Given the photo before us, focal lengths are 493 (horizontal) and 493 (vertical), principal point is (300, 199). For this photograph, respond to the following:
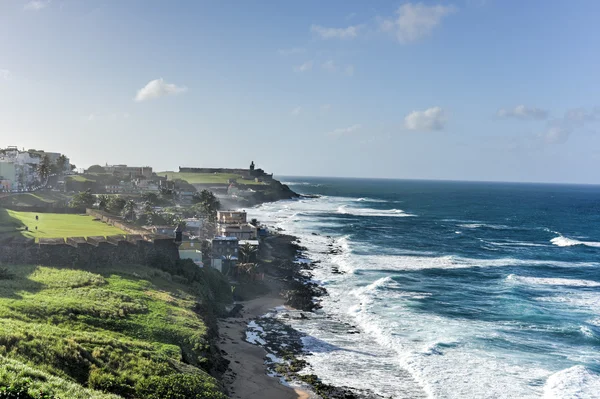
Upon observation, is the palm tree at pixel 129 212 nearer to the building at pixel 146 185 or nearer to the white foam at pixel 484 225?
the building at pixel 146 185

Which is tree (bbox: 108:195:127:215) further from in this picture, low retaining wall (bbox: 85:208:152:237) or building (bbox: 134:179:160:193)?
building (bbox: 134:179:160:193)

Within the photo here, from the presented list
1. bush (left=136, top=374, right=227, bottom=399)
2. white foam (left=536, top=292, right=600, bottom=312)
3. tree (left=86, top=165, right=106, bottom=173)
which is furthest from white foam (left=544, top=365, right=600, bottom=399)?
tree (left=86, top=165, right=106, bottom=173)

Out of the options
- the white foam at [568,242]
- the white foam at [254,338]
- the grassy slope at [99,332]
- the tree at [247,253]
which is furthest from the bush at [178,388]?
the white foam at [568,242]

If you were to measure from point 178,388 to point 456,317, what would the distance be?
26488 millimetres

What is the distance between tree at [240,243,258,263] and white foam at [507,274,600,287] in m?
28.1

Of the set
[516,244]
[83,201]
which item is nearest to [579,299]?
[516,244]

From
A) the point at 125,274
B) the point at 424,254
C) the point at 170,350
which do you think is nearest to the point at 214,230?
the point at 424,254

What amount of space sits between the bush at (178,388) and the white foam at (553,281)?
41.5 metres

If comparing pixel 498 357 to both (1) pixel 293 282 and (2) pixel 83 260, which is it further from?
(2) pixel 83 260

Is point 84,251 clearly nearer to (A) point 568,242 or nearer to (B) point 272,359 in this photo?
(B) point 272,359

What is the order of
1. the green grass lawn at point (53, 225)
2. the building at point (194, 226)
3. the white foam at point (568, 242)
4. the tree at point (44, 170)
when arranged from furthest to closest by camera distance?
the tree at point (44, 170), the white foam at point (568, 242), the building at point (194, 226), the green grass lawn at point (53, 225)

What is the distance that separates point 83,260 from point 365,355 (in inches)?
801

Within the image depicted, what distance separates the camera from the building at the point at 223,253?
164 feet

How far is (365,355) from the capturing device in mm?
31859
